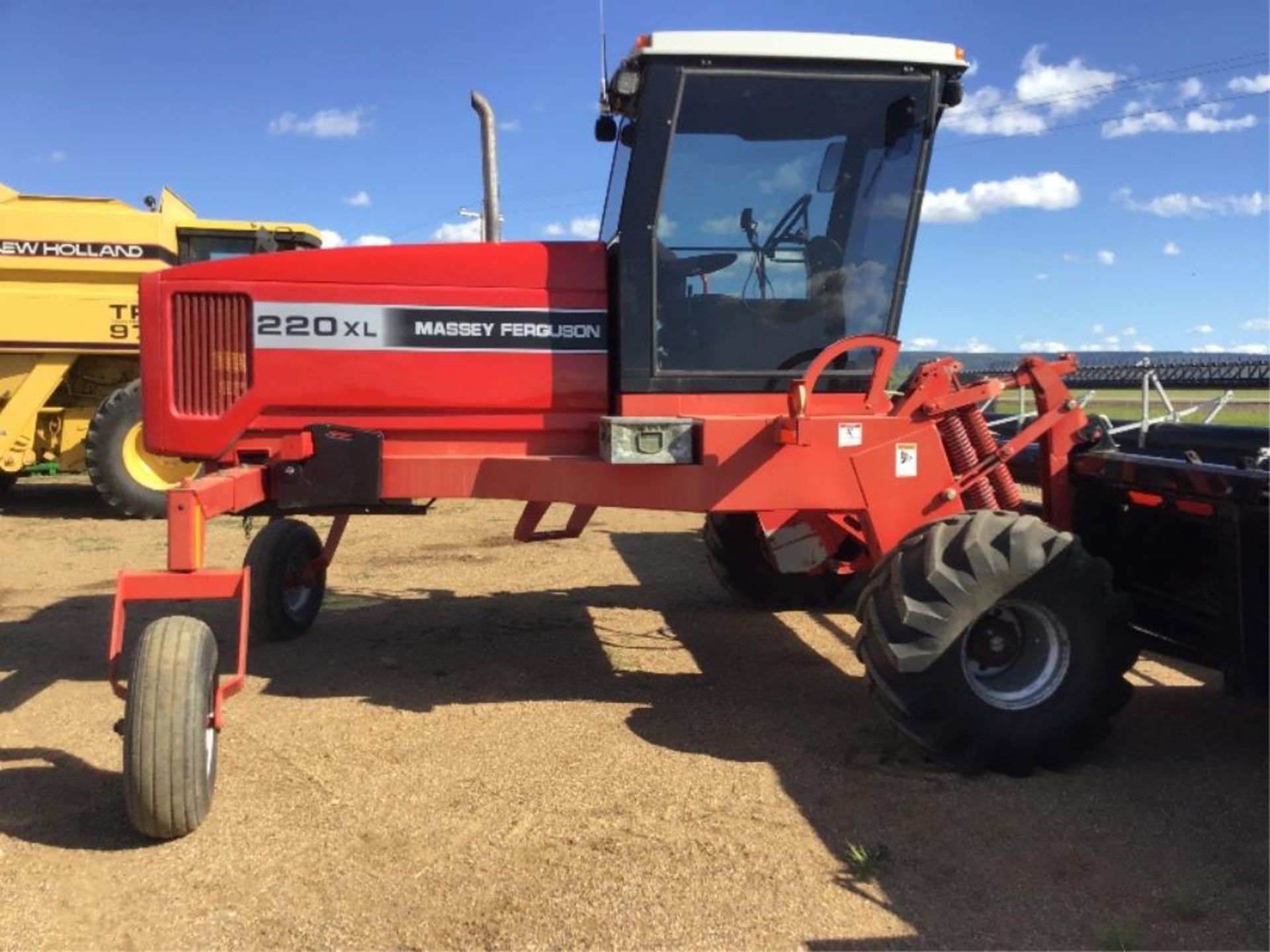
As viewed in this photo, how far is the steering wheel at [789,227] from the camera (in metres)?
4.49

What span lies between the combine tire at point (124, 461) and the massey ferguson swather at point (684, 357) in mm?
6185

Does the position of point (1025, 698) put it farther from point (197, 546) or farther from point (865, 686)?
point (197, 546)

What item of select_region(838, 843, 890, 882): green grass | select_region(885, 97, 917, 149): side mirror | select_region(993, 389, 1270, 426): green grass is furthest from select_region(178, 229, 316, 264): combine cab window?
select_region(838, 843, 890, 882): green grass

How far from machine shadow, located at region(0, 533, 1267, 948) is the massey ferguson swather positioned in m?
0.56

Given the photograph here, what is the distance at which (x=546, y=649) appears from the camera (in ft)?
18.6

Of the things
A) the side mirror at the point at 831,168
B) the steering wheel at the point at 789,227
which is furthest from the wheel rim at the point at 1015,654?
the side mirror at the point at 831,168

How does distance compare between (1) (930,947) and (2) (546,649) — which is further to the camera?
(2) (546,649)

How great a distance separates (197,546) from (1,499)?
973 centimetres

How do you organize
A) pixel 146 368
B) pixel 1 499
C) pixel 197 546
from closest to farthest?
pixel 197 546
pixel 146 368
pixel 1 499

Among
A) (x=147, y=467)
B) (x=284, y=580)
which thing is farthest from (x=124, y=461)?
(x=284, y=580)

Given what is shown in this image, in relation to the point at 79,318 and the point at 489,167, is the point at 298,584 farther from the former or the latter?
the point at 79,318

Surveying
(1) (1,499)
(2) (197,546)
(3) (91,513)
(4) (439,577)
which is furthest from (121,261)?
(2) (197,546)

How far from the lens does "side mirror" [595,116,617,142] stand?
197 inches

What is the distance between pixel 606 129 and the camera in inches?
199
